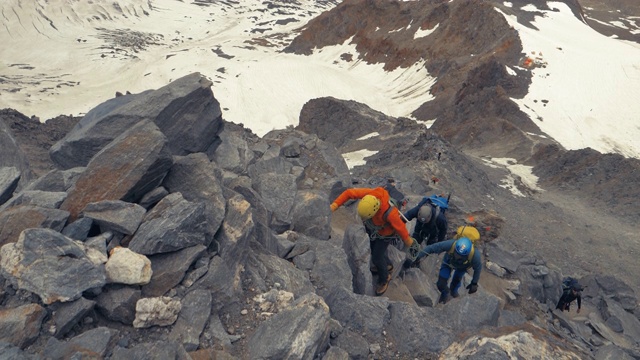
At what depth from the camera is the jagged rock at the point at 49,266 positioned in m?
5.10

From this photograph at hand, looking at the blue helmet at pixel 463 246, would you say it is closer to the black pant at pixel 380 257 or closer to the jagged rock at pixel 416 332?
the black pant at pixel 380 257

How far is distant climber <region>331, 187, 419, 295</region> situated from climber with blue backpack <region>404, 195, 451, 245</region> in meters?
0.89

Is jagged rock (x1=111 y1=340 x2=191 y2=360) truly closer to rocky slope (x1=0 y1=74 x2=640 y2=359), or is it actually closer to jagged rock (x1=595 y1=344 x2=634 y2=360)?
rocky slope (x1=0 y1=74 x2=640 y2=359)

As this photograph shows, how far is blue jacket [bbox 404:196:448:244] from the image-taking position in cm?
969

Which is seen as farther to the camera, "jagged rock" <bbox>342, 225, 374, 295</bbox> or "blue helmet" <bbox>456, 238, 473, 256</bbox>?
"blue helmet" <bbox>456, 238, 473, 256</bbox>

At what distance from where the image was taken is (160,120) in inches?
343

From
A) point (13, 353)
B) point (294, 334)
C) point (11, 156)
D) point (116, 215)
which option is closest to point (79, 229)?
point (116, 215)

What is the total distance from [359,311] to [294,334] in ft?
4.68

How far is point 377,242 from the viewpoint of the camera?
339 inches

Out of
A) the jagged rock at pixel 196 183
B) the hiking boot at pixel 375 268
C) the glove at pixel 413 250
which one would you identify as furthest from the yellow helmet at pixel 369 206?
the jagged rock at pixel 196 183

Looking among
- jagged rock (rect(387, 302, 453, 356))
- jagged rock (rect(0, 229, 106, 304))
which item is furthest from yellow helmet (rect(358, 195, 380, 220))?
jagged rock (rect(0, 229, 106, 304))

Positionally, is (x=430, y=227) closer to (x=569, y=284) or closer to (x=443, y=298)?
(x=443, y=298)

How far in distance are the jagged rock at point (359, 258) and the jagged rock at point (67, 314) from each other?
4349mm

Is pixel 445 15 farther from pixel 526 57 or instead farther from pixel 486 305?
pixel 486 305
